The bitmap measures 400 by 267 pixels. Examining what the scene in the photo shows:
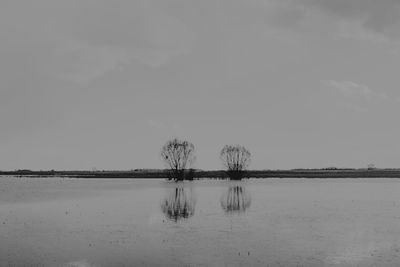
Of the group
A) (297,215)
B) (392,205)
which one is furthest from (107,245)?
(392,205)

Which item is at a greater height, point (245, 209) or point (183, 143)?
point (183, 143)

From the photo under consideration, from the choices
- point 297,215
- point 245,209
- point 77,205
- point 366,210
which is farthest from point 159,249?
point 77,205

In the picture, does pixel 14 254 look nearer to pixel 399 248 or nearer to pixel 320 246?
pixel 320 246

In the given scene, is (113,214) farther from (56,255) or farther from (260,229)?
(56,255)

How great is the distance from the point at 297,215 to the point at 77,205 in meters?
24.2

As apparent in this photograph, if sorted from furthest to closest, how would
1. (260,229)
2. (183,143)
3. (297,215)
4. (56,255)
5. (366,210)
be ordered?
(183,143) → (366,210) → (297,215) → (260,229) → (56,255)

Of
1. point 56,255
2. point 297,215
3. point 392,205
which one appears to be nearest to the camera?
point 56,255

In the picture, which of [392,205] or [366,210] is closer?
[366,210]

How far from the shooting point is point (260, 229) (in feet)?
106

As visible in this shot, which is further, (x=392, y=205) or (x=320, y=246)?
(x=392, y=205)

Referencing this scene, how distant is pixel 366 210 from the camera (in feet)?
146

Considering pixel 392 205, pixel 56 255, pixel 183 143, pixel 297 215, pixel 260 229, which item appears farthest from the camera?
pixel 183 143

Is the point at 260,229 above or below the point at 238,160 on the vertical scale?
below

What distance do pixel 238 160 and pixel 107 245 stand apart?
135 meters
